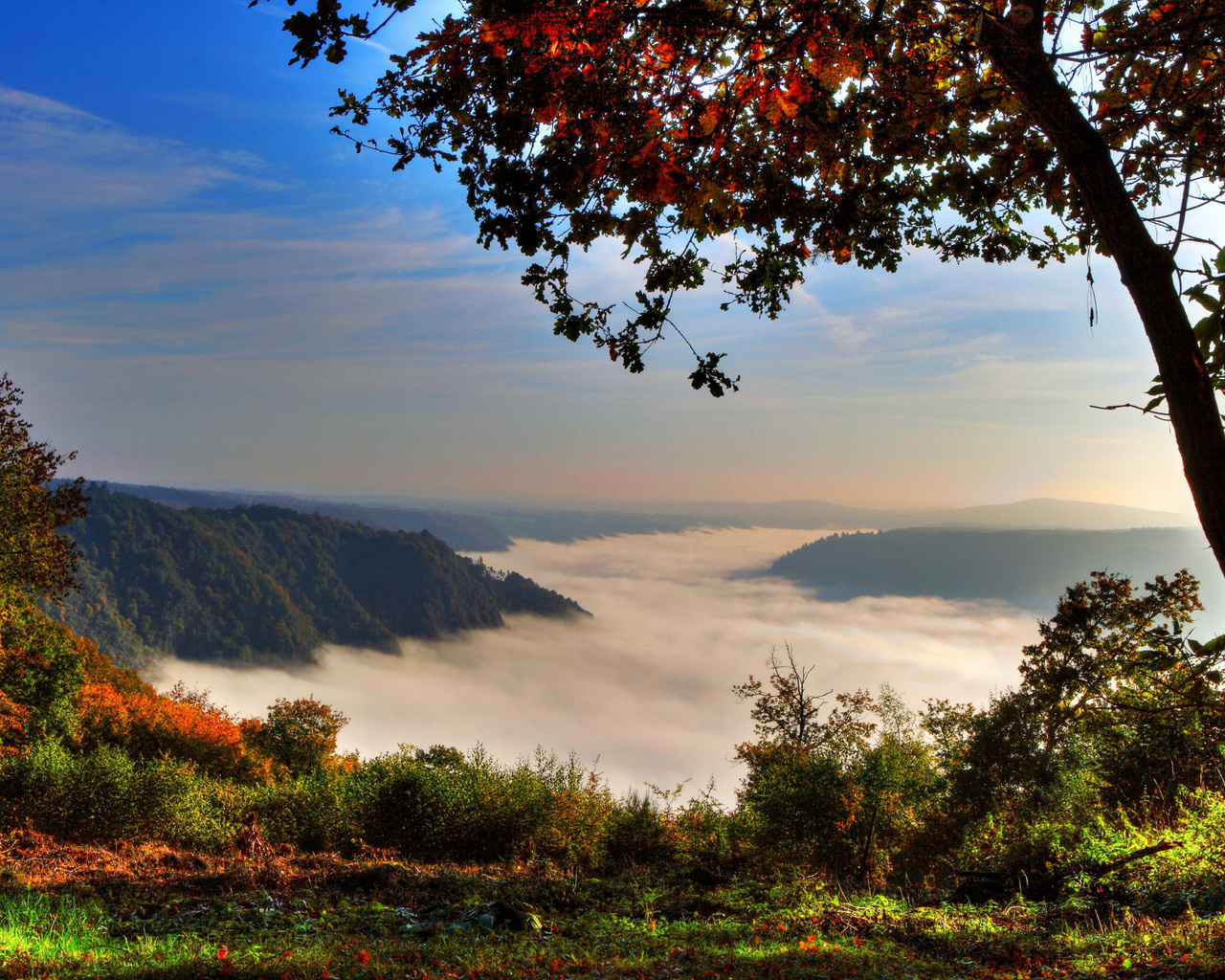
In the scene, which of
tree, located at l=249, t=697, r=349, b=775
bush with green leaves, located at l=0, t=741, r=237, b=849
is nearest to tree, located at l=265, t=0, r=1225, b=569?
bush with green leaves, located at l=0, t=741, r=237, b=849

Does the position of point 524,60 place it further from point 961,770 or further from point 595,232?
point 961,770

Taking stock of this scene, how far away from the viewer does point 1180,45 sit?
378cm

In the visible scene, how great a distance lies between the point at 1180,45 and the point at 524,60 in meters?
3.54

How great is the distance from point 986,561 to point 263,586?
511 feet

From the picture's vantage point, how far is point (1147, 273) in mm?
3070

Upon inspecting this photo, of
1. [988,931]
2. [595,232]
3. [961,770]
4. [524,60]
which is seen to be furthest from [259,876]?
[961,770]

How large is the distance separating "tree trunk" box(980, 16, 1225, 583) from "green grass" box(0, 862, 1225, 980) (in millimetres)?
4098

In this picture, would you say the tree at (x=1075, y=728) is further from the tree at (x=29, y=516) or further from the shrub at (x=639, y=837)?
the tree at (x=29, y=516)

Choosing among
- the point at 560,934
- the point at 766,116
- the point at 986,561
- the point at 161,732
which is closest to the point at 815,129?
the point at 766,116

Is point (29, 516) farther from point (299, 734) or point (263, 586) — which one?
point (263, 586)

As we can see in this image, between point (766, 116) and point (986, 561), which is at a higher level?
point (766, 116)

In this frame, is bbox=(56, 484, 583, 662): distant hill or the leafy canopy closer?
the leafy canopy

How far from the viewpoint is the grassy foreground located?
480cm

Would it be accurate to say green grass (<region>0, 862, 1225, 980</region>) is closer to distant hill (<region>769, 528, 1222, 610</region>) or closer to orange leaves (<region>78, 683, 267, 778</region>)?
orange leaves (<region>78, 683, 267, 778</region>)
